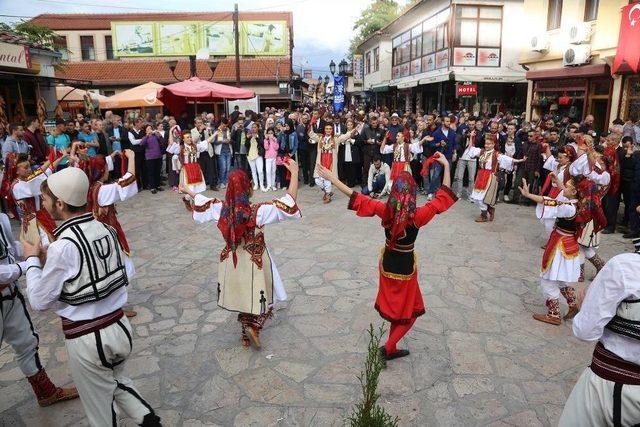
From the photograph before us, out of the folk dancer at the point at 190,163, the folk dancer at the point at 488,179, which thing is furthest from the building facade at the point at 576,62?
the folk dancer at the point at 190,163

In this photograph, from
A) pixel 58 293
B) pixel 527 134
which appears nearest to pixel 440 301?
pixel 58 293

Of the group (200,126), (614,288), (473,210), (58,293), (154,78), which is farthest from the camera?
(154,78)

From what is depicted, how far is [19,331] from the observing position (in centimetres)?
362

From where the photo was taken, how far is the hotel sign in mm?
12656

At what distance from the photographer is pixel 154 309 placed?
5.65 meters

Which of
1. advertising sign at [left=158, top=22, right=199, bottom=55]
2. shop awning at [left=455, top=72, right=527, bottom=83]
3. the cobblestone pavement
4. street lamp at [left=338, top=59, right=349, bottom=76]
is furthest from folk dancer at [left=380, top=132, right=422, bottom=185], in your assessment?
advertising sign at [left=158, top=22, right=199, bottom=55]

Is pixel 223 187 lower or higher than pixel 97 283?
lower

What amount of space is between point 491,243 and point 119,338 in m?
6.58

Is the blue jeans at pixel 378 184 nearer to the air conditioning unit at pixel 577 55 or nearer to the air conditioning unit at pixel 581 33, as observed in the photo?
the air conditioning unit at pixel 577 55

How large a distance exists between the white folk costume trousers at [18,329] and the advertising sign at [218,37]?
96.3 ft

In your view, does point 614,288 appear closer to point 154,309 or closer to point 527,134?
point 154,309

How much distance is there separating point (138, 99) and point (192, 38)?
59.0ft

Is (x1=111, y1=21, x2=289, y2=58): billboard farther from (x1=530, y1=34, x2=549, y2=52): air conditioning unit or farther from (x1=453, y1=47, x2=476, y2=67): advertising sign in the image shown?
(x1=530, y1=34, x2=549, y2=52): air conditioning unit

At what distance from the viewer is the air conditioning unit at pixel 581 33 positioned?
1294cm
